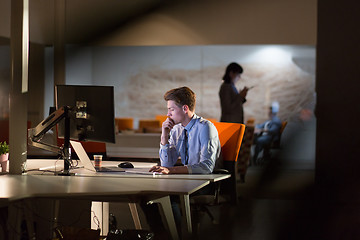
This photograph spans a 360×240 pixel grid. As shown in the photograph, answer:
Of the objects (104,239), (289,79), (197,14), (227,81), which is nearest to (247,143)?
(227,81)

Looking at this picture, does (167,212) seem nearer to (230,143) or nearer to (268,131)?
(230,143)

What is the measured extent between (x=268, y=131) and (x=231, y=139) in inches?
276

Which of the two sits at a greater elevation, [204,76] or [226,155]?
[204,76]

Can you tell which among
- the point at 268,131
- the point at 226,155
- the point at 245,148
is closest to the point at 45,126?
the point at 226,155

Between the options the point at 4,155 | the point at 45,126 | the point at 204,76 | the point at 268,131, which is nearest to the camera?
the point at 45,126

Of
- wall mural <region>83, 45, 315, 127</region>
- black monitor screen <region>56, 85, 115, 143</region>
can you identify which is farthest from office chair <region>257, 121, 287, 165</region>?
black monitor screen <region>56, 85, 115, 143</region>

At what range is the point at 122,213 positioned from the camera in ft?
13.6

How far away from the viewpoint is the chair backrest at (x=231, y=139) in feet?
12.4

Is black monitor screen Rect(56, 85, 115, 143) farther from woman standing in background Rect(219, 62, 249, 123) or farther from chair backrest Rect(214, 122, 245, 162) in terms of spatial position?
woman standing in background Rect(219, 62, 249, 123)

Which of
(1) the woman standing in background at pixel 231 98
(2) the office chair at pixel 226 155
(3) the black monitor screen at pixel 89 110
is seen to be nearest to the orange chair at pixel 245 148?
(1) the woman standing in background at pixel 231 98

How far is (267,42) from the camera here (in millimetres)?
8914

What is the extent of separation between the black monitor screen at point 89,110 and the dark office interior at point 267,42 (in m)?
0.29

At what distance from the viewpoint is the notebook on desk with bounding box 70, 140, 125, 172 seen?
3.37 metres

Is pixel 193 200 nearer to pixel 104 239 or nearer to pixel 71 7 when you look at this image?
pixel 104 239
